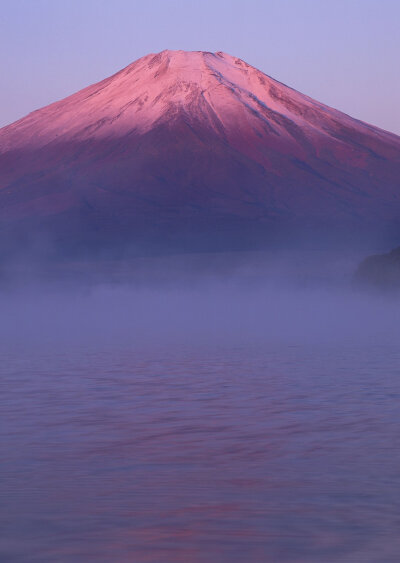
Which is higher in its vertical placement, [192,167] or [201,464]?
[192,167]

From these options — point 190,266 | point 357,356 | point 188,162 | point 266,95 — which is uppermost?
point 266,95

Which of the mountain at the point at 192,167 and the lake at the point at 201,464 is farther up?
the mountain at the point at 192,167

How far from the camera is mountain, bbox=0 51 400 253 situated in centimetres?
8288

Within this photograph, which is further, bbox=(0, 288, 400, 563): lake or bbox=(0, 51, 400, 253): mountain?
bbox=(0, 51, 400, 253): mountain

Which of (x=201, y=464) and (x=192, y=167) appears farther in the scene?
(x=192, y=167)

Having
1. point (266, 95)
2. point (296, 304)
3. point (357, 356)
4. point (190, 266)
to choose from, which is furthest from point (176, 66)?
point (357, 356)

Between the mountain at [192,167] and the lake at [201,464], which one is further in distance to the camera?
the mountain at [192,167]

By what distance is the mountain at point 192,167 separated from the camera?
272 feet

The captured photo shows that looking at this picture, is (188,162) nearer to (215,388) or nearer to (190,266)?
(190,266)

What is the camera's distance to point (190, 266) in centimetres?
6588

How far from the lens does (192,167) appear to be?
93.9m

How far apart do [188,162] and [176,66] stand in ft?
67.3

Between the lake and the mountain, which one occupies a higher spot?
the mountain

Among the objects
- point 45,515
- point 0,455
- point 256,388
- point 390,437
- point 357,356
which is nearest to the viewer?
point 45,515
